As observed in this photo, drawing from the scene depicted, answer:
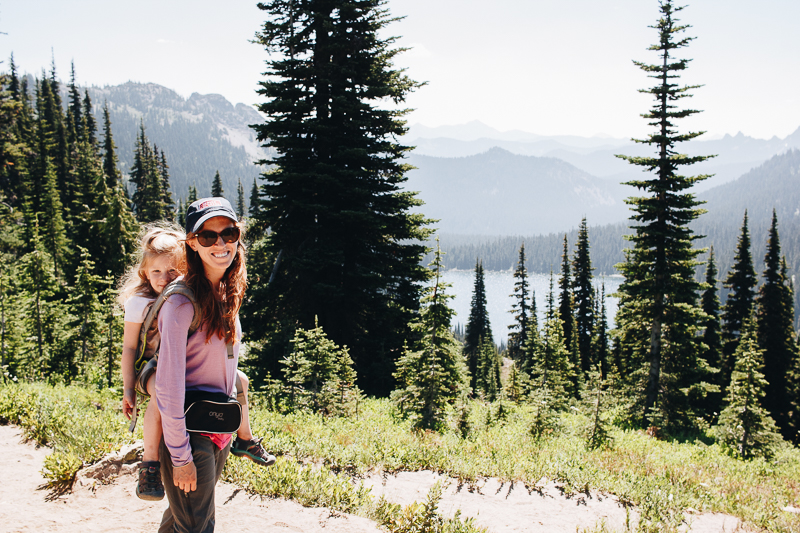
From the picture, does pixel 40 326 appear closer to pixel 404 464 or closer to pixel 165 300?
pixel 404 464

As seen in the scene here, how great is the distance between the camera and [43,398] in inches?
321

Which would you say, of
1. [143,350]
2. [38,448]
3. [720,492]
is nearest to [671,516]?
[720,492]

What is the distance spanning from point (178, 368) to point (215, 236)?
93 cm

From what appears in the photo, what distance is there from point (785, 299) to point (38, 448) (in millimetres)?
44273

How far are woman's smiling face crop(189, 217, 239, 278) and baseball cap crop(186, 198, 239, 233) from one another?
44 mm

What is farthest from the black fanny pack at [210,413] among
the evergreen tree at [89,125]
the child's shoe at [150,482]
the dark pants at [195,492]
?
the evergreen tree at [89,125]

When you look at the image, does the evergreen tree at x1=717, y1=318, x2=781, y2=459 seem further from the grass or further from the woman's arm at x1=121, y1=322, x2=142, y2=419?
the woman's arm at x1=121, y1=322, x2=142, y2=419

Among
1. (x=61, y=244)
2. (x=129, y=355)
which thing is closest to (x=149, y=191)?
(x=61, y=244)

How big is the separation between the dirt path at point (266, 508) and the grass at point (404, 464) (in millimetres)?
222

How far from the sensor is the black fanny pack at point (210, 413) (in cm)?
281

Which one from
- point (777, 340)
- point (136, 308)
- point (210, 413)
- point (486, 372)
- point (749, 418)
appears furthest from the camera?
point (486, 372)

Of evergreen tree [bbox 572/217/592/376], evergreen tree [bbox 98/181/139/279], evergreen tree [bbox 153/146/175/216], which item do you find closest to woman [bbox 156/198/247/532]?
evergreen tree [bbox 98/181/139/279]

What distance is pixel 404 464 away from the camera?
7.07 meters

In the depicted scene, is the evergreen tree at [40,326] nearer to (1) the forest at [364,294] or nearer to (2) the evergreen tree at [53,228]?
(1) the forest at [364,294]
